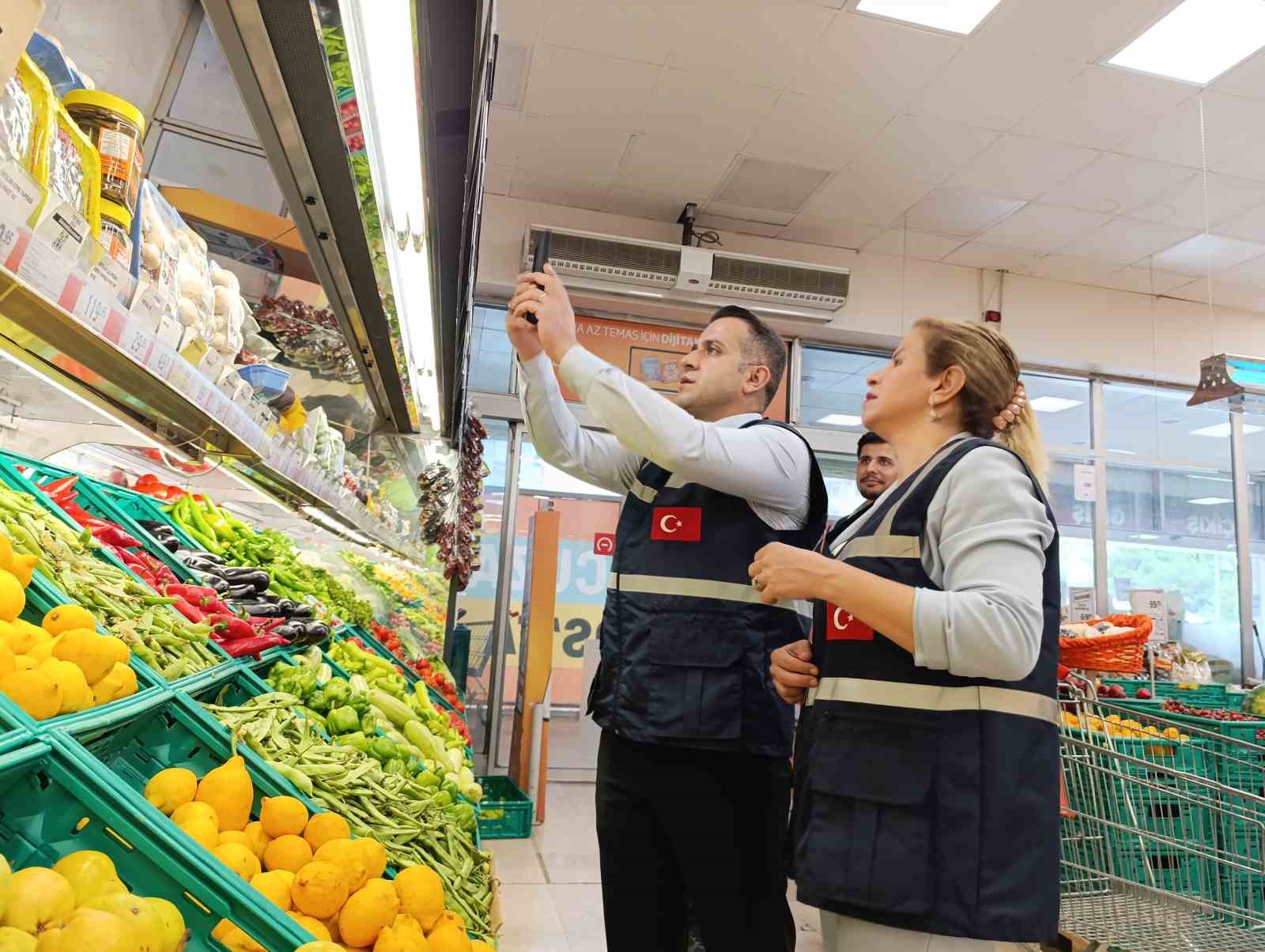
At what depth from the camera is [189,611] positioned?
1757 mm

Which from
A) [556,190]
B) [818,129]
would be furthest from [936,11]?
[556,190]

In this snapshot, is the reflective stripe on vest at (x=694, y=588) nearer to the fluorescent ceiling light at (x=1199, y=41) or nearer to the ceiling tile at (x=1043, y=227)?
the fluorescent ceiling light at (x=1199, y=41)

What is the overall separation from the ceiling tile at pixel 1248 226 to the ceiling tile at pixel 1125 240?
0.21 meters

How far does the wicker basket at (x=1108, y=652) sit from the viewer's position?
3.84 metres

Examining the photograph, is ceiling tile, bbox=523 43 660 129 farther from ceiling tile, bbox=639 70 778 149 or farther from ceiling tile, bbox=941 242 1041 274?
ceiling tile, bbox=941 242 1041 274

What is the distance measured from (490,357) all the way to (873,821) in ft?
18.3

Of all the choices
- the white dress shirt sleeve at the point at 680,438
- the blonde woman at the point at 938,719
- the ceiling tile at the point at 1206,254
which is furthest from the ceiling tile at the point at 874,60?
the blonde woman at the point at 938,719

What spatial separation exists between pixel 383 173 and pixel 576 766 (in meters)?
5.35

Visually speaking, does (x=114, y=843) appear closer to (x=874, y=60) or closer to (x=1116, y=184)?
(x=874, y=60)

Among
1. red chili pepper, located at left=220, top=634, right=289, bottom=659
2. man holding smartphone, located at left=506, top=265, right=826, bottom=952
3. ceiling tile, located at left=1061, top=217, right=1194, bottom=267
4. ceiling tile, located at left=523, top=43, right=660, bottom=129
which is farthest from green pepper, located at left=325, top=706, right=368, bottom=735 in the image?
ceiling tile, located at left=1061, top=217, right=1194, bottom=267

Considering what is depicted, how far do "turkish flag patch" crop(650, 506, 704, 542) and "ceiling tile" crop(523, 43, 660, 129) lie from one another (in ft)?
11.5

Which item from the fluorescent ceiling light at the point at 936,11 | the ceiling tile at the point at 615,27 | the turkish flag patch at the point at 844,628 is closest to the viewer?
the turkish flag patch at the point at 844,628

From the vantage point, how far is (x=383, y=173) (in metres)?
1.40

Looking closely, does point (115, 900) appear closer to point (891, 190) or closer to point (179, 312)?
point (179, 312)
